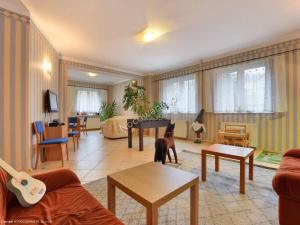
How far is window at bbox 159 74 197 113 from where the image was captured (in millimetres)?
5016

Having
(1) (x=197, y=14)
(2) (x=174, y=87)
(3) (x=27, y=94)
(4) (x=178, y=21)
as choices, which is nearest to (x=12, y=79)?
(3) (x=27, y=94)

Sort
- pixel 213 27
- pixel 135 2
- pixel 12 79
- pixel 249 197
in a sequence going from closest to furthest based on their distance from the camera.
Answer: pixel 249 197, pixel 135 2, pixel 12 79, pixel 213 27

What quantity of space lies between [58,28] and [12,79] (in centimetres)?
125

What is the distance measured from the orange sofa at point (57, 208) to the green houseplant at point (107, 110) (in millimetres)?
6614

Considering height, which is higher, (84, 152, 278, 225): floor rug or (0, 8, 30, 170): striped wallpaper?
(0, 8, 30, 170): striped wallpaper

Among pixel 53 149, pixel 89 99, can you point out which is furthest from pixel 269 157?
pixel 89 99

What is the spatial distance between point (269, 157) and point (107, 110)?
654cm

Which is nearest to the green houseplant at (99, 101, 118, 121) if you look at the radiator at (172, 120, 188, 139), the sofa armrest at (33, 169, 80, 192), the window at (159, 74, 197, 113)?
the window at (159, 74, 197, 113)

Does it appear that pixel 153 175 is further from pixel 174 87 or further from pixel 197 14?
pixel 174 87

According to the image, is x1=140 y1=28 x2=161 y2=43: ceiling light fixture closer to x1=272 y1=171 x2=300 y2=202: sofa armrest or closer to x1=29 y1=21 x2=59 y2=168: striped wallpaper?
x1=29 y1=21 x2=59 y2=168: striped wallpaper

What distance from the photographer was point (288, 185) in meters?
1.17

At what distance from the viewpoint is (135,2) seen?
2.20 metres

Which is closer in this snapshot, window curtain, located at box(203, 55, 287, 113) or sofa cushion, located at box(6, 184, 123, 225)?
sofa cushion, located at box(6, 184, 123, 225)

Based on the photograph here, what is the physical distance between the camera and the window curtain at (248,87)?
11.0 feet
